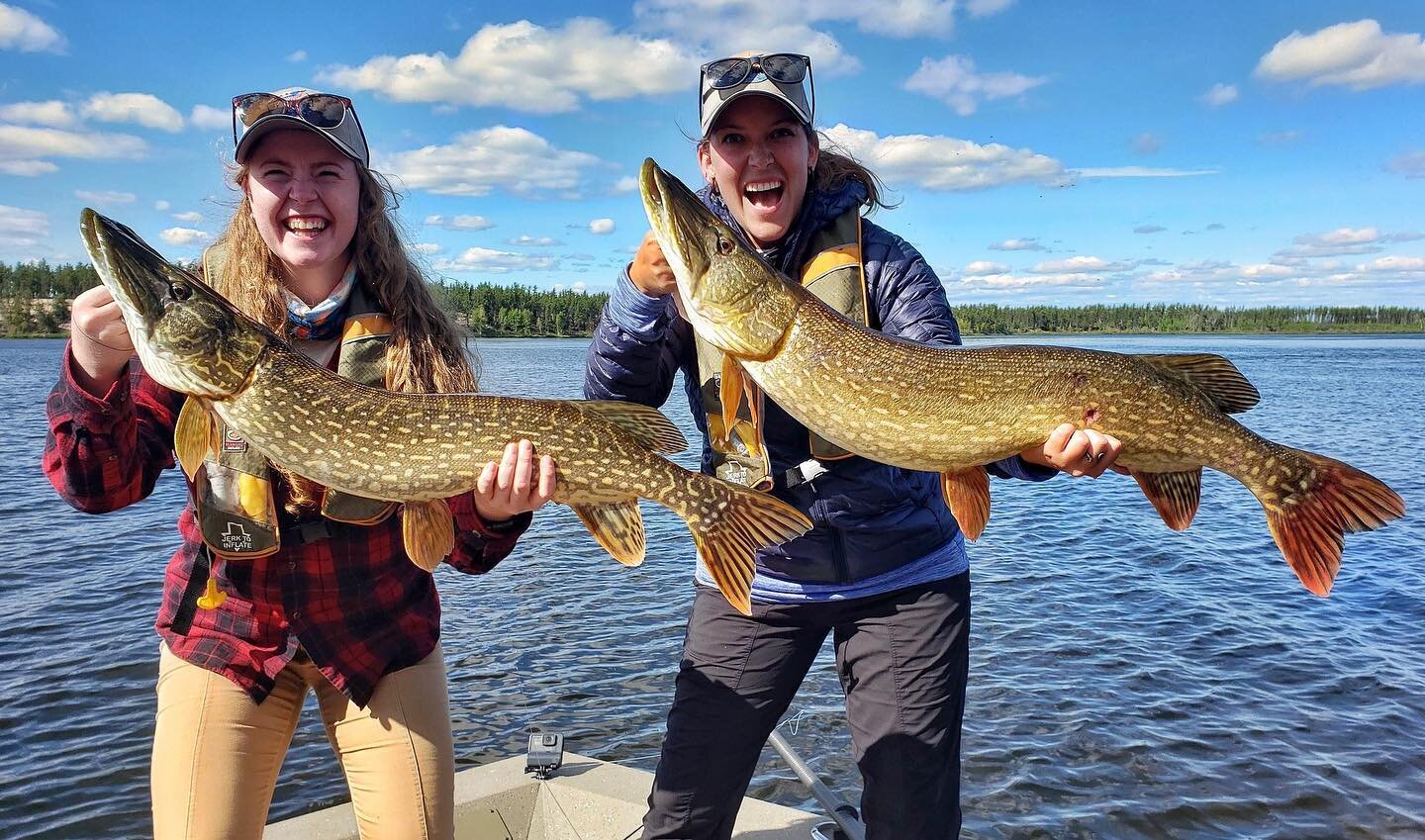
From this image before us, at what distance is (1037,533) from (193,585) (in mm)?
11278

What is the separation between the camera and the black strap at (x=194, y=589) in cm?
267

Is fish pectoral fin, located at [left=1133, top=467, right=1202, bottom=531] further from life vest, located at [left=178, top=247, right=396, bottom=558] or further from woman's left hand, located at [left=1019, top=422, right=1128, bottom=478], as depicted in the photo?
life vest, located at [left=178, top=247, right=396, bottom=558]

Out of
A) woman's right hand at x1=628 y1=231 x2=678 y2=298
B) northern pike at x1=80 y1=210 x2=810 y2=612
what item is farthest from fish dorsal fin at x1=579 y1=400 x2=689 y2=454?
woman's right hand at x1=628 y1=231 x2=678 y2=298

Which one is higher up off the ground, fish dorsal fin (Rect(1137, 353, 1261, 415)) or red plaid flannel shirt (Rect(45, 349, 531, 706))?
fish dorsal fin (Rect(1137, 353, 1261, 415))

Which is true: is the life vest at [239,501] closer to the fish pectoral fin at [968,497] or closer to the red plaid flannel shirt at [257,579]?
the red plaid flannel shirt at [257,579]

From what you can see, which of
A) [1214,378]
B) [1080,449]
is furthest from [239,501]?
[1214,378]

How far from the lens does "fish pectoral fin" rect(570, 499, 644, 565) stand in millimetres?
2664

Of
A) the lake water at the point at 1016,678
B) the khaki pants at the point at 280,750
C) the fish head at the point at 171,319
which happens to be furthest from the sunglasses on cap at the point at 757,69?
the lake water at the point at 1016,678

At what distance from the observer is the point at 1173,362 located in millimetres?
2736

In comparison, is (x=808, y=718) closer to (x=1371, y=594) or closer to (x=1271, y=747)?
(x=1271, y=747)

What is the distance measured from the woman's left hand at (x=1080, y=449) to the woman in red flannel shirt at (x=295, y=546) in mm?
1470

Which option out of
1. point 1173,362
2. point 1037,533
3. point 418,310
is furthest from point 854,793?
point 1037,533

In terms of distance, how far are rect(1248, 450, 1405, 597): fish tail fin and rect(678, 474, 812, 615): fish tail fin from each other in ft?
4.71

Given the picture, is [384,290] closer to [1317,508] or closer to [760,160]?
[760,160]
